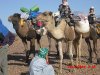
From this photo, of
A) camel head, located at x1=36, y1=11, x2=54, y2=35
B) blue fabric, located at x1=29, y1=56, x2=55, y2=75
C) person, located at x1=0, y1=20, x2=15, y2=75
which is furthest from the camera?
camel head, located at x1=36, y1=11, x2=54, y2=35

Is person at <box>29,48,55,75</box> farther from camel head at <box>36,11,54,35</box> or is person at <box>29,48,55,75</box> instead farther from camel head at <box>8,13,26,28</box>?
camel head at <box>8,13,26,28</box>

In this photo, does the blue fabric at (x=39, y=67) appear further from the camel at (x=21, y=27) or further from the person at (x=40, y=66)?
the camel at (x=21, y=27)

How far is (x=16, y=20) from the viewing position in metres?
15.0

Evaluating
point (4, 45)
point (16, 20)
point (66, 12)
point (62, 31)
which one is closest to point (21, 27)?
point (16, 20)

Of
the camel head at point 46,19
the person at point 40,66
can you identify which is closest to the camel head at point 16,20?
the camel head at point 46,19

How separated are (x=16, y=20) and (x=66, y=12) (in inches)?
87.6

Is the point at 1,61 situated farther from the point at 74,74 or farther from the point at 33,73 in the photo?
the point at 74,74

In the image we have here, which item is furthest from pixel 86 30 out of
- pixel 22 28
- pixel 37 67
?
pixel 37 67

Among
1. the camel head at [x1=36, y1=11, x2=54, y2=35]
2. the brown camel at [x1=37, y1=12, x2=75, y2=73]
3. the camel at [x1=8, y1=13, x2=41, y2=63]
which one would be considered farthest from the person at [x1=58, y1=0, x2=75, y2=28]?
the camel at [x1=8, y1=13, x2=41, y2=63]

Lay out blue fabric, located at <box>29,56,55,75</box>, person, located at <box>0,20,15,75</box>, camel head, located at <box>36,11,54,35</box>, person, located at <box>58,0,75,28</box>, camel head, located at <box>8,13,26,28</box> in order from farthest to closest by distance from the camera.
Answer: camel head, located at <box>8,13,26,28</box> → person, located at <box>58,0,75,28</box> → camel head, located at <box>36,11,54,35</box> → blue fabric, located at <box>29,56,55,75</box> → person, located at <box>0,20,15,75</box>

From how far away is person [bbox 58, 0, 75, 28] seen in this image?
13820mm

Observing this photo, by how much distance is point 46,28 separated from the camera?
12.7 meters

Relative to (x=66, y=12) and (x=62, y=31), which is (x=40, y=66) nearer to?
(x=62, y=31)

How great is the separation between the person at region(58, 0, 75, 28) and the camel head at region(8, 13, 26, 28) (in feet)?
5.82
